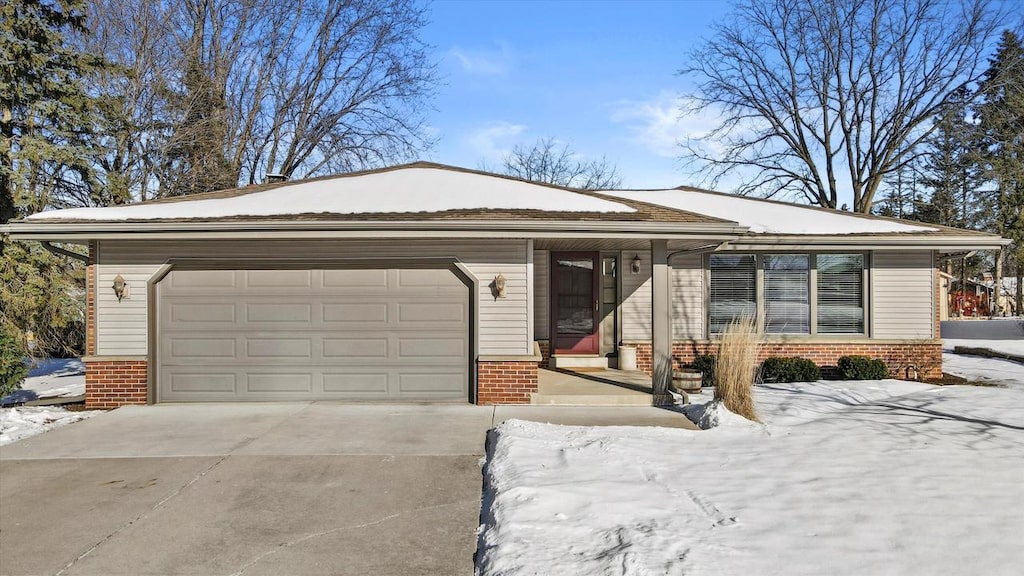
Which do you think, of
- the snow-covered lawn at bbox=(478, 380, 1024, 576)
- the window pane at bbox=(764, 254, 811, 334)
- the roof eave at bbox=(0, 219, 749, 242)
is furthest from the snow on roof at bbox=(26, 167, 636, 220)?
the window pane at bbox=(764, 254, 811, 334)

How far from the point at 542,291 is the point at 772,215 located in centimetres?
504

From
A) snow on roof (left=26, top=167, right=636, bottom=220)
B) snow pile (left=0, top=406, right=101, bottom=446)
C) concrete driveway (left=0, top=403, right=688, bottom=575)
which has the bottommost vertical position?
concrete driveway (left=0, top=403, right=688, bottom=575)

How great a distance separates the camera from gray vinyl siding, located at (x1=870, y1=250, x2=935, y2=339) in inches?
446

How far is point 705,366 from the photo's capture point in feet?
35.9

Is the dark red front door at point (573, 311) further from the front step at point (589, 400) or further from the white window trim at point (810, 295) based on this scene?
the front step at point (589, 400)

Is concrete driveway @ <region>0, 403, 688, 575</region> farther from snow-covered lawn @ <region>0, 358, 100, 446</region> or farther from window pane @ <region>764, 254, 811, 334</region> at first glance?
window pane @ <region>764, 254, 811, 334</region>

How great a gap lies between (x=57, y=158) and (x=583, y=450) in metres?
14.0

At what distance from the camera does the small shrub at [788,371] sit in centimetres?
1076

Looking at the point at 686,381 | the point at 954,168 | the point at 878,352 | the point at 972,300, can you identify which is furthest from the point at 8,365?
the point at 972,300

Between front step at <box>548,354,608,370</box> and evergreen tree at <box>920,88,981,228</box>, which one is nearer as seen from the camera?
front step at <box>548,354,608,370</box>

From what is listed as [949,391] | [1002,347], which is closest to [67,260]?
[949,391]

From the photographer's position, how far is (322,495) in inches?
200

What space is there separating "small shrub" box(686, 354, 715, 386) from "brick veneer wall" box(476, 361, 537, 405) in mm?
3676

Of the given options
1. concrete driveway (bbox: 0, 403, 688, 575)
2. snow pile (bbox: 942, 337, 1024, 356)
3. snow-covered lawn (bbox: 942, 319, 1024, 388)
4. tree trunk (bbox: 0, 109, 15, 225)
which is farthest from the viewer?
snow pile (bbox: 942, 337, 1024, 356)
